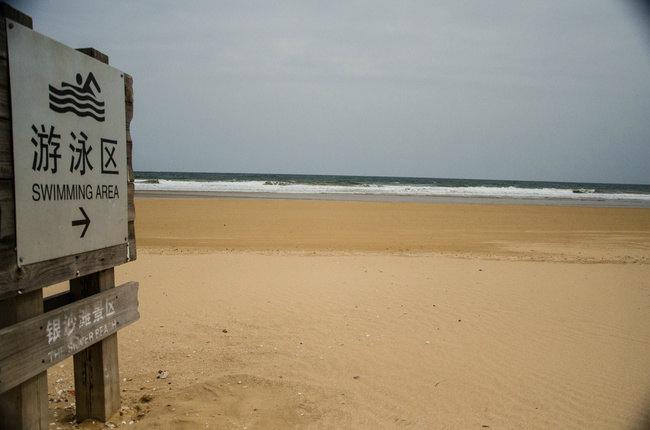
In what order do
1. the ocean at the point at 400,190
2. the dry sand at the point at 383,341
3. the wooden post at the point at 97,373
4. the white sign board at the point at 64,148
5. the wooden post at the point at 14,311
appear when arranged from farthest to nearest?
the ocean at the point at 400,190, the dry sand at the point at 383,341, the wooden post at the point at 97,373, the white sign board at the point at 64,148, the wooden post at the point at 14,311

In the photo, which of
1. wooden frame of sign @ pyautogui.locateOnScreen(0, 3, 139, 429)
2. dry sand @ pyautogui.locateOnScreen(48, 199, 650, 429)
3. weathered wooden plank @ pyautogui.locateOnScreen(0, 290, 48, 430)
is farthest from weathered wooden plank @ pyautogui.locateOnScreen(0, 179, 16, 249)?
dry sand @ pyautogui.locateOnScreen(48, 199, 650, 429)

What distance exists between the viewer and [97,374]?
3.16 m

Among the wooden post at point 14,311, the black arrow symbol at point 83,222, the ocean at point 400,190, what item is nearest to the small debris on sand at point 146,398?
the wooden post at point 14,311

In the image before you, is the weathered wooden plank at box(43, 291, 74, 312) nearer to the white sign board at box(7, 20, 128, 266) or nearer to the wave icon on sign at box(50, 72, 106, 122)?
the white sign board at box(7, 20, 128, 266)

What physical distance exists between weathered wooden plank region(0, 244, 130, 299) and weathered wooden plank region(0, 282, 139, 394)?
→ 191 millimetres

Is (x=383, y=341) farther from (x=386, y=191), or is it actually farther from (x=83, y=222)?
(x=386, y=191)

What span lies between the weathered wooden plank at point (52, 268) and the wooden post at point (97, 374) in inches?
5.8

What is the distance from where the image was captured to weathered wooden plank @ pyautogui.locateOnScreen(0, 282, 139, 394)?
2.23 metres

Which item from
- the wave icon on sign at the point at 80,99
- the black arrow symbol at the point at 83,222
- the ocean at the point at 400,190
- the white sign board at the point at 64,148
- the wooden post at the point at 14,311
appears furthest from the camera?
the ocean at the point at 400,190

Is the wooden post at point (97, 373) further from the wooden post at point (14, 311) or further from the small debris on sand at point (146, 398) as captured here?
the wooden post at point (14, 311)

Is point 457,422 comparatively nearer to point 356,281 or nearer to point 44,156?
point 44,156

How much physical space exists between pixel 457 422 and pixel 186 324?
3.42 meters

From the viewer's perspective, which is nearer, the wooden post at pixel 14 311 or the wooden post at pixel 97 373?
the wooden post at pixel 14 311

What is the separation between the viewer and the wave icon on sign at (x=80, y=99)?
8.03ft
